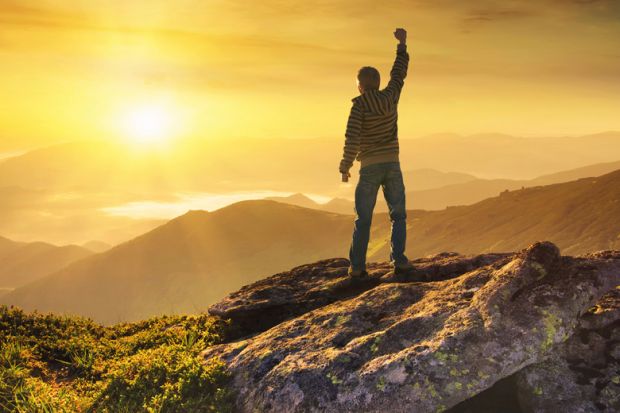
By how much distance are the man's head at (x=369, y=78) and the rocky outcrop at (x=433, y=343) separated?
3.22 m

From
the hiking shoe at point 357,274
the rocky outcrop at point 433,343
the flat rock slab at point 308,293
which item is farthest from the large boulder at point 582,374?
the hiking shoe at point 357,274

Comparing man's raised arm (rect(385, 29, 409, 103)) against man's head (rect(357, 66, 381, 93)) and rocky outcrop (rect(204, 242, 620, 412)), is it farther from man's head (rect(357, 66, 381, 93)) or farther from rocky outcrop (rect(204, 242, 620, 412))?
rocky outcrop (rect(204, 242, 620, 412))

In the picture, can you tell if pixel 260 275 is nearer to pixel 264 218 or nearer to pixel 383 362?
pixel 264 218

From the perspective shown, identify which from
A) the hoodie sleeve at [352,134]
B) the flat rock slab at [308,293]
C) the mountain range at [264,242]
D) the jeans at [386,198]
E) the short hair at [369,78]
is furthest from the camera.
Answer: the mountain range at [264,242]

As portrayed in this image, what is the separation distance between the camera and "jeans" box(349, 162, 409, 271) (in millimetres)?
9062

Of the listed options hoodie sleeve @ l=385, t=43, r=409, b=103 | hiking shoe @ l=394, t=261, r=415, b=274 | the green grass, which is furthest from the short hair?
the green grass

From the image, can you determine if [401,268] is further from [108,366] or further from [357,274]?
[108,366]

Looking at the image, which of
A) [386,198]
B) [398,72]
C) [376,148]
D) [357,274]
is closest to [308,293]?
[357,274]

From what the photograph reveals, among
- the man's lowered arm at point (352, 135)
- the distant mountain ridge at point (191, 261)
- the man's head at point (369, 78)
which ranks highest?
the man's head at point (369, 78)

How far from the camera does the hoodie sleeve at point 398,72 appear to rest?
915 centimetres

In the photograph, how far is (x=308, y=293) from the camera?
9.73 m

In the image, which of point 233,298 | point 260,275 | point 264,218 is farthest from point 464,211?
point 233,298

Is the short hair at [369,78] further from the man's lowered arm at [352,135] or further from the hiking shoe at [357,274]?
the hiking shoe at [357,274]

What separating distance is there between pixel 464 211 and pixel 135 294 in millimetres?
90575
